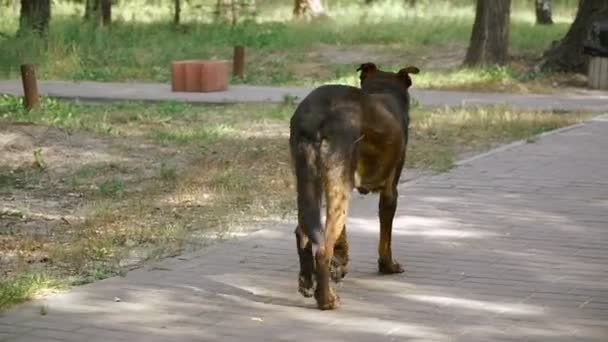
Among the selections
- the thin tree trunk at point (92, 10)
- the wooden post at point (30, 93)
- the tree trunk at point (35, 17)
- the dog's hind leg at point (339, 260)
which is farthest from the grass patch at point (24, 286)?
the thin tree trunk at point (92, 10)

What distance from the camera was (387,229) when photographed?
8008mm

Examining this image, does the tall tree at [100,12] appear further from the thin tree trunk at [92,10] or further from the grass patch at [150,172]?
the grass patch at [150,172]

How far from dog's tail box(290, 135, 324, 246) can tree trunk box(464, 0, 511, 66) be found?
1618 cm

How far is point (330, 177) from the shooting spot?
714 cm

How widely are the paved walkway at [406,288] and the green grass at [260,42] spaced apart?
11.6 metres

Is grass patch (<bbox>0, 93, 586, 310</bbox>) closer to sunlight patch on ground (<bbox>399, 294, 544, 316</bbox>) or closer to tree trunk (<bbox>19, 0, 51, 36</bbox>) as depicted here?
sunlight patch on ground (<bbox>399, 294, 544, 316</bbox>)

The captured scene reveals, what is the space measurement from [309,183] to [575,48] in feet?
53.0

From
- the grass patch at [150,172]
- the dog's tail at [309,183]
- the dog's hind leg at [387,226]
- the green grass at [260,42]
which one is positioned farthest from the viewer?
the green grass at [260,42]

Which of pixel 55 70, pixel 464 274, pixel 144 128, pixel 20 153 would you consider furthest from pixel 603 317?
pixel 55 70

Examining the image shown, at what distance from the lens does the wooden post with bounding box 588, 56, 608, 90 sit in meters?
21.2

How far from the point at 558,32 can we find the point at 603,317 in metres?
23.2

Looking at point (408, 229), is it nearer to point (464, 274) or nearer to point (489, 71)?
point (464, 274)

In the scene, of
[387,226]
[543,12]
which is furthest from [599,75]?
[543,12]

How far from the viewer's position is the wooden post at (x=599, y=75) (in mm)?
21188
